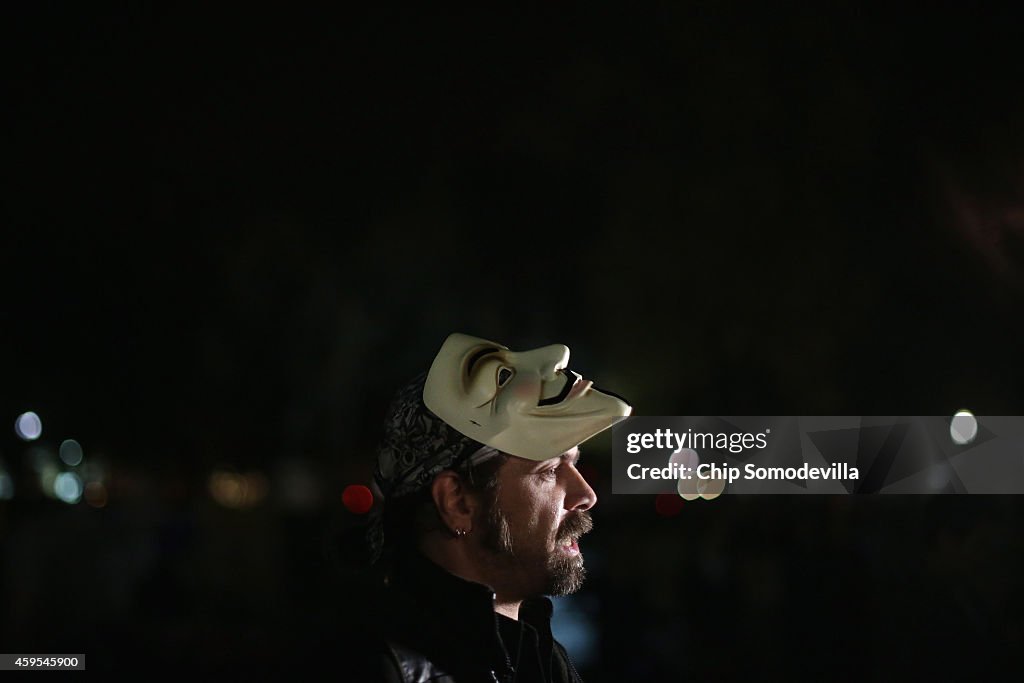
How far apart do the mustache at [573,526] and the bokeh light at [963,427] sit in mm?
6434

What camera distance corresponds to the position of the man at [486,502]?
2.74 m

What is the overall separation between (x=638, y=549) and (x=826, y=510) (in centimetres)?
188

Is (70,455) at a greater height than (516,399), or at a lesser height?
greater

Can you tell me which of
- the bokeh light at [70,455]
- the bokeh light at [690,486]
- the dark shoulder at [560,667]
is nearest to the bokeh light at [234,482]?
the bokeh light at [70,455]

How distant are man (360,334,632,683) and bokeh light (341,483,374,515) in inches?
593

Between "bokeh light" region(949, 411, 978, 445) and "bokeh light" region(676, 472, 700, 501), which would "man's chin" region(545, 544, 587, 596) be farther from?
"bokeh light" region(676, 472, 700, 501)

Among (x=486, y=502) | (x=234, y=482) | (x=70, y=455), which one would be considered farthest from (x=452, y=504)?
(x=70, y=455)

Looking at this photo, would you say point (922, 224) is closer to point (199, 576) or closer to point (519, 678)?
point (199, 576)

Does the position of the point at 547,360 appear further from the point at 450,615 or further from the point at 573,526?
the point at 450,615

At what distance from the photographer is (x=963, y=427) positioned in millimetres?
9305

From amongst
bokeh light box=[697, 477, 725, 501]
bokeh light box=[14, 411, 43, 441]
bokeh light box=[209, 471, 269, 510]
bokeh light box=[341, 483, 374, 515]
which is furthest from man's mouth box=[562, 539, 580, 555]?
bokeh light box=[209, 471, 269, 510]

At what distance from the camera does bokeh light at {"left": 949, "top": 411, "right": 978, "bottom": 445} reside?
28.7 feet

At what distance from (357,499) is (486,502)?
751 inches

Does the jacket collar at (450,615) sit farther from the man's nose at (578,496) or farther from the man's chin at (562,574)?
the man's nose at (578,496)
